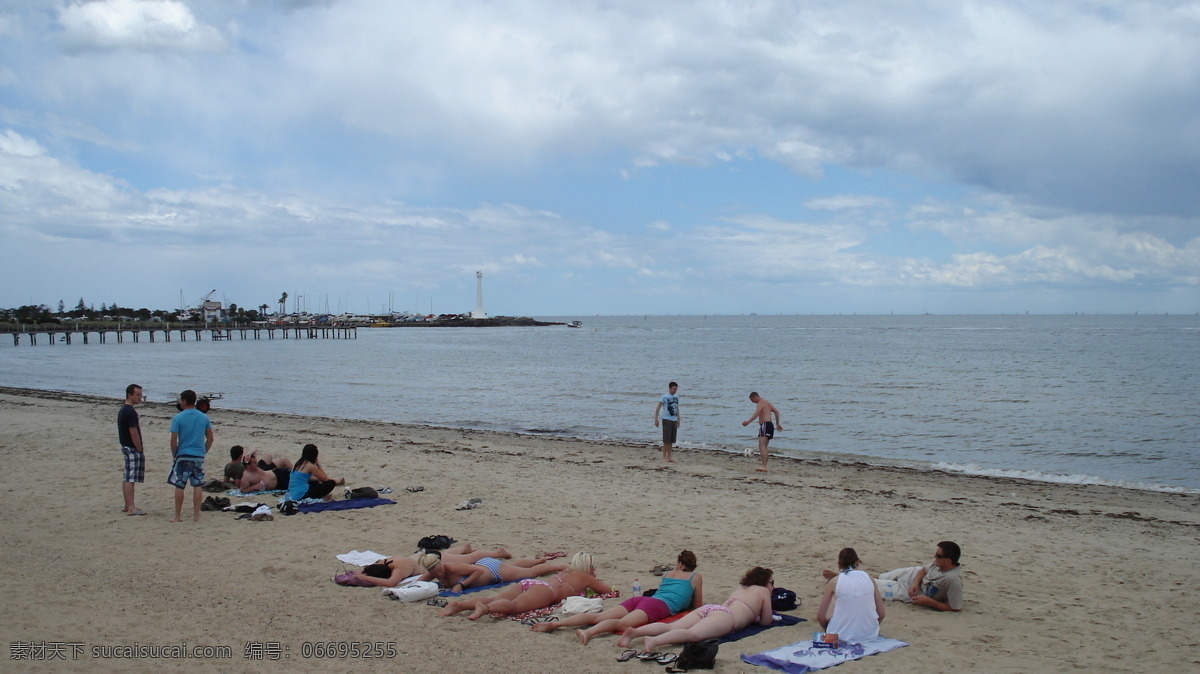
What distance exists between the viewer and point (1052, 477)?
15.5 metres

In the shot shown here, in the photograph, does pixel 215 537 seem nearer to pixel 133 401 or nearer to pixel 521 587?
pixel 133 401

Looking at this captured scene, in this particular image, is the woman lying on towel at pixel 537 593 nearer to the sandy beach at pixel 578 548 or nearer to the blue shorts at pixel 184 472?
the sandy beach at pixel 578 548

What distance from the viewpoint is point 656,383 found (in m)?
38.0

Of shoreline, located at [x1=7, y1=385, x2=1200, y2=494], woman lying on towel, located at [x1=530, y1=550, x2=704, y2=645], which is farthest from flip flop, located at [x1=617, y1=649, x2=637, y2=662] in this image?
shoreline, located at [x1=7, y1=385, x2=1200, y2=494]

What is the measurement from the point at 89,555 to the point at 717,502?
803cm

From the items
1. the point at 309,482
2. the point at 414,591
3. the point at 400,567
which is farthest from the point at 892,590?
the point at 309,482

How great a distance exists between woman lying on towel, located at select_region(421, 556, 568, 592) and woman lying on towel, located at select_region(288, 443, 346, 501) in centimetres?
393

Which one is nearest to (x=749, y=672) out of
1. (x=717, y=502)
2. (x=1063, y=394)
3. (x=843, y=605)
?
(x=843, y=605)

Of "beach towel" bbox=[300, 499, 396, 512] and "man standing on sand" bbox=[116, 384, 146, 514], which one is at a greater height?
"man standing on sand" bbox=[116, 384, 146, 514]

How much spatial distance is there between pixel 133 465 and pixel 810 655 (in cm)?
834

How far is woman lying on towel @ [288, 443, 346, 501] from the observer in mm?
10406

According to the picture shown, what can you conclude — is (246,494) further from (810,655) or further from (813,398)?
(813,398)

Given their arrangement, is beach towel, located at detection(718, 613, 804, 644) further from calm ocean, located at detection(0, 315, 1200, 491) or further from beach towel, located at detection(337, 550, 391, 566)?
calm ocean, located at detection(0, 315, 1200, 491)

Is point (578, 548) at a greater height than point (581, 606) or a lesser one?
lesser
